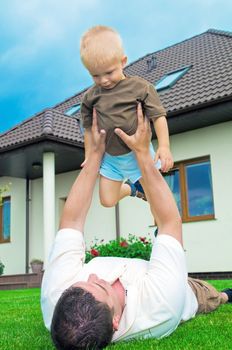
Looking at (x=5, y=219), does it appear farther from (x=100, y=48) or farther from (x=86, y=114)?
(x=100, y=48)

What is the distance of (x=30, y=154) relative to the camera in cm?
1329

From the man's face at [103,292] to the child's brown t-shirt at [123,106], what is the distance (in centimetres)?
126

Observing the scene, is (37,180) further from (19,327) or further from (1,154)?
(19,327)

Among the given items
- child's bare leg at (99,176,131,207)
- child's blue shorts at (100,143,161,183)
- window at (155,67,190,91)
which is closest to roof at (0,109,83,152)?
window at (155,67,190,91)

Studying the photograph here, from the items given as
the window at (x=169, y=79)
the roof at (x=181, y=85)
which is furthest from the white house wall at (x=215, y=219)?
the window at (x=169, y=79)

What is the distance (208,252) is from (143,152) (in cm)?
859

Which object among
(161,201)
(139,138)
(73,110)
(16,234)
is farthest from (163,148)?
(16,234)

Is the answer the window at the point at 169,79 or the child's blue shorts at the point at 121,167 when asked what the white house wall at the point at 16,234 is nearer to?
the window at the point at 169,79

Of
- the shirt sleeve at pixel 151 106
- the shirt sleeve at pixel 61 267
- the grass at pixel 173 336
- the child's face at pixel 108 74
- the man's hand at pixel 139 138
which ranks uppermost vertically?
the child's face at pixel 108 74

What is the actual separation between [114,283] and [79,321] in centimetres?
60

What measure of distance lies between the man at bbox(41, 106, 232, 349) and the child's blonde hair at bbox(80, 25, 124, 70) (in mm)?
545

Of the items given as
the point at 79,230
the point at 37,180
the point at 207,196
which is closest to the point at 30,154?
the point at 37,180

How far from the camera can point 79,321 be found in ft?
7.43

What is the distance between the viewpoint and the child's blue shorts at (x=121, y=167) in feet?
12.4
